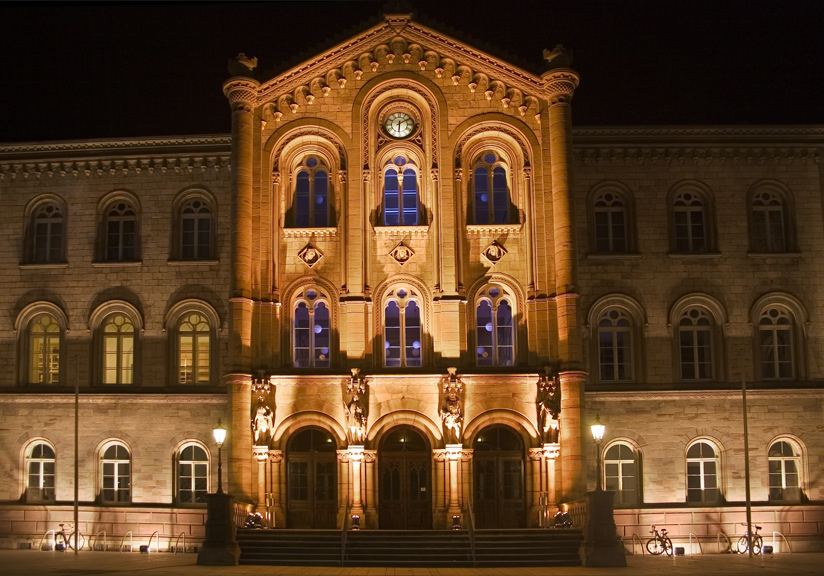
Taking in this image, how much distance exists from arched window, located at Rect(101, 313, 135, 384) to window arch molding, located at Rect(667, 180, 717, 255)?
19987 mm


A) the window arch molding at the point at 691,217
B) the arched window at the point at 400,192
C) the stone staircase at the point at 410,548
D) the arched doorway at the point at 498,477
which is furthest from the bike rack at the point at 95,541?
the window arch molding at the point at 691,217

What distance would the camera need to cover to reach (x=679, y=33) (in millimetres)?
44219

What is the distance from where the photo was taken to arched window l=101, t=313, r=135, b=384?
3794cm

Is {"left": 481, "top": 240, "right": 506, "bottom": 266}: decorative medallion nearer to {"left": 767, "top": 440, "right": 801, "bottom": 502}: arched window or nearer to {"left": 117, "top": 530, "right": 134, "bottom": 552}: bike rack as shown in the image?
{"left": 767, "top": 440, "right": 801, "bottom": 502}: arched window

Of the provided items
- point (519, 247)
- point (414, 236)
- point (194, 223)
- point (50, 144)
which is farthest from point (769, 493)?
point (50, 144)

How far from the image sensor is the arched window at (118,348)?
124 ft

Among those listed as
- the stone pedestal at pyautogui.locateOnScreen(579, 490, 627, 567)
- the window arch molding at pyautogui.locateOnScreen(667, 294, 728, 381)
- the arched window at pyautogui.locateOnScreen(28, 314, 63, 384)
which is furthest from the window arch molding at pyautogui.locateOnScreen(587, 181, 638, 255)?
the arched window at pyautogui.locateOnScreen(28, 314, 63, 384)

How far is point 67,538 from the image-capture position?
36.3m

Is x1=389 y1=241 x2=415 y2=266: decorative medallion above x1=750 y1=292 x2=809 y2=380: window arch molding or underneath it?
above

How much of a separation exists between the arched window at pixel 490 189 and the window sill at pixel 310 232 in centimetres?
507

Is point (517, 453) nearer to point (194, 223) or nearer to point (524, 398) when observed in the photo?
point (524, 398)

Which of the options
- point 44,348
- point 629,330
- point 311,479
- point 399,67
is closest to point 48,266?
point 44,348

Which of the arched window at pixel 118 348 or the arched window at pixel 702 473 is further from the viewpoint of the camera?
the arched window at pixel 118 348

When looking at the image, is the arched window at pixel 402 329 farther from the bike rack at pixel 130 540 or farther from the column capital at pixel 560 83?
the bike rack at pixel 130 540
